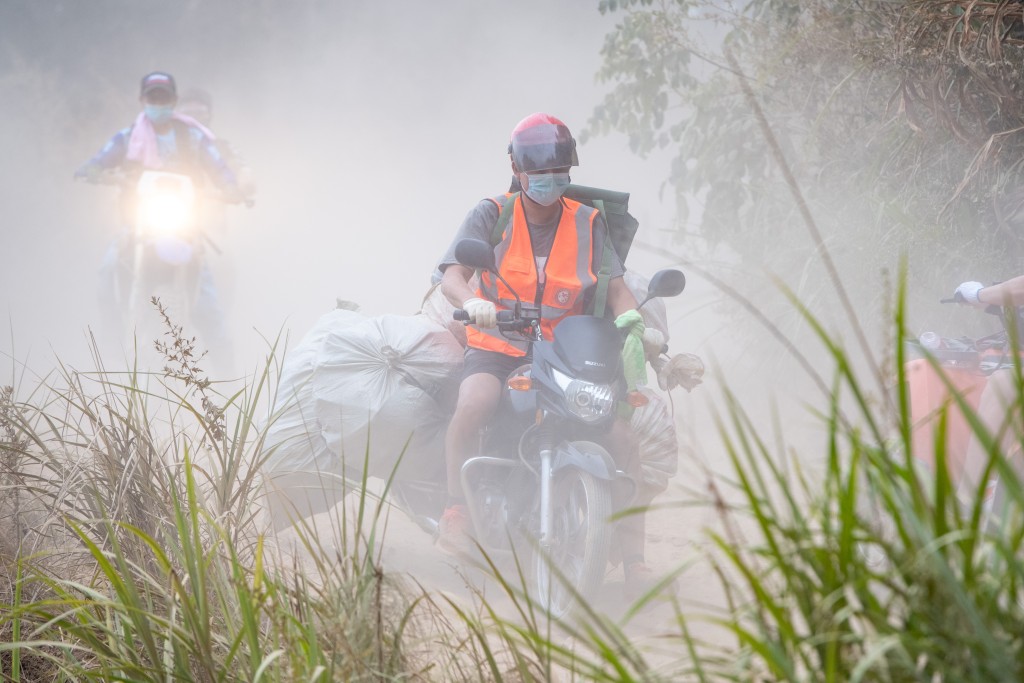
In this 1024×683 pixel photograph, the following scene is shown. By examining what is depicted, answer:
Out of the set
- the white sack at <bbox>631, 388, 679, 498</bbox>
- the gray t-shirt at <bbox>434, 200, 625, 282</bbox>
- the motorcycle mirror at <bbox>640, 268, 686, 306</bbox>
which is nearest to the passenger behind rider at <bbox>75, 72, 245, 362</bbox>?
the gray t-shirt at <bbox>434, 200, 625, 282</bbox>

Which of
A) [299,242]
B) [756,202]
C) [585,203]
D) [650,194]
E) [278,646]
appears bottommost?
[278,646]

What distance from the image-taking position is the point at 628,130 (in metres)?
8.00

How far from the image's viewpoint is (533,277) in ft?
12.7

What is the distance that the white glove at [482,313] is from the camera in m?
3.49

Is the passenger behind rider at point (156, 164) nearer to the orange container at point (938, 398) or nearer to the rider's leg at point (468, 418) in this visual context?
the rider's leg at point (468, 418)

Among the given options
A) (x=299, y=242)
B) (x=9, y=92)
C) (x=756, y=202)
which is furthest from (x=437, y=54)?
(x=756, y=202)

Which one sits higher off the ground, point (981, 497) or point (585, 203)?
point (585, 203)

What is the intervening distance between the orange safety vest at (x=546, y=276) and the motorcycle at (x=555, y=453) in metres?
0.09

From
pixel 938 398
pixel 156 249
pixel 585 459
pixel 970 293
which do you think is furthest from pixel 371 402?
pixel 156 249

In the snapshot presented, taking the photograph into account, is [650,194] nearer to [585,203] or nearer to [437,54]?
[437,54]

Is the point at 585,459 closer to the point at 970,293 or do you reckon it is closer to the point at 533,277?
the point at 533,277

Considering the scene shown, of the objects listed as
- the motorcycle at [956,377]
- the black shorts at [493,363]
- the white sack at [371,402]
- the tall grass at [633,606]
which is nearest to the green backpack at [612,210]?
the black shorts at [493,363]

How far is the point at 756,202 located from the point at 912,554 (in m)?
6.35

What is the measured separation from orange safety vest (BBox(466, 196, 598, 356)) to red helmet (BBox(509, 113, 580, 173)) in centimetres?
22
